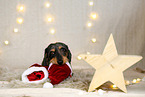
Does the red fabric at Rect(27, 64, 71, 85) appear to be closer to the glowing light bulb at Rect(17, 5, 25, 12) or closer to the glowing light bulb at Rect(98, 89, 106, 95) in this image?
the glowing light bulb at Rect(98, 89, 106, 95)

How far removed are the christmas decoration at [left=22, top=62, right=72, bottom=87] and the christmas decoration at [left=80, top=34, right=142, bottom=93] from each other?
0.78ft

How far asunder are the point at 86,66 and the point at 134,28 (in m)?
0.57

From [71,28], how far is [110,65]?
96 centimetres

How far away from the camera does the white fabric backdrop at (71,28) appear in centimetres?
190

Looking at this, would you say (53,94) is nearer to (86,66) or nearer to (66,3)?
(86,66)

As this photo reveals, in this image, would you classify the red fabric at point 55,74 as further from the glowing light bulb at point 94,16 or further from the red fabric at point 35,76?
the glowing light bulb at point 94,16

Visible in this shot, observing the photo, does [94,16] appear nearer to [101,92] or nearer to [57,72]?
[57,72]

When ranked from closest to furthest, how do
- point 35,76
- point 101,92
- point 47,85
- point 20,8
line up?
point 101,92 < point 47,85 < point 35,76 < point 20,8

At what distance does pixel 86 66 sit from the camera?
77.5 inches

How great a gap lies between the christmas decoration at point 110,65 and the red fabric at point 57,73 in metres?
0.23

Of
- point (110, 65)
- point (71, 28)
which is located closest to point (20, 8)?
point (71, 28)

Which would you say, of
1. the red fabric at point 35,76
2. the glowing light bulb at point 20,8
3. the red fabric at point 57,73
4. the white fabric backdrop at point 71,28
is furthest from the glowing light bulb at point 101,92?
the glowing light bulb at point 20,8

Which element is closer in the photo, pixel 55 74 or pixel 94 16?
pixel 55 74

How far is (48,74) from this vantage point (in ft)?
4.18
